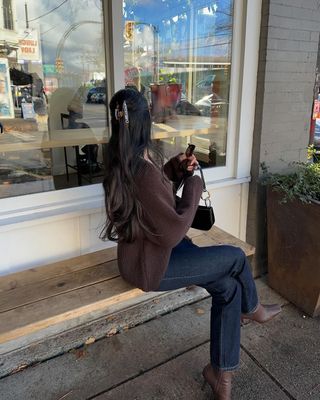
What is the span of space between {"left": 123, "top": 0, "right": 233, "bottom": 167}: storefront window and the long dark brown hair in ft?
3.71

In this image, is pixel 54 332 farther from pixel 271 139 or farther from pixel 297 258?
pixel 271 139

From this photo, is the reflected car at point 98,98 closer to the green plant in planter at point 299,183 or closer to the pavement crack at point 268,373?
the green plant in planter at point 299,183

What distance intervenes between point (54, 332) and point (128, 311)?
18.5 inches

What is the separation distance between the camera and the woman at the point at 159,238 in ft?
4.58

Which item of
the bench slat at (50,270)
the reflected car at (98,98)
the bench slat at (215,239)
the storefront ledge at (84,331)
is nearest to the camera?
the bench slat at (50,270)

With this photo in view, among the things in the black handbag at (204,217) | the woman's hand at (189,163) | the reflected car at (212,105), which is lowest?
the black handbag at (204,217)

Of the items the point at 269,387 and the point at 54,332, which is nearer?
the point at 269,387

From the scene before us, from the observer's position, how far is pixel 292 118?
260cm

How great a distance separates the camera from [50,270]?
1.87 m

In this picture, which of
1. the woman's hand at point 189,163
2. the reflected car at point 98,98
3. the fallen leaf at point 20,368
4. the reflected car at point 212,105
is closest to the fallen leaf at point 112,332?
the fallen leaf at point 20,368

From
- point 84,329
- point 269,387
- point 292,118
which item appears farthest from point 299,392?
point 292,118

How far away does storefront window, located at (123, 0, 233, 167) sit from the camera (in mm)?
2604

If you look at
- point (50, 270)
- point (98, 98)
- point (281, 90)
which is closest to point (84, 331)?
point (50, 270)

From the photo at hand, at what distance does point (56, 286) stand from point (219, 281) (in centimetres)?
76
